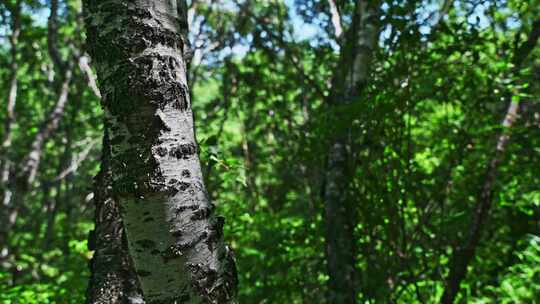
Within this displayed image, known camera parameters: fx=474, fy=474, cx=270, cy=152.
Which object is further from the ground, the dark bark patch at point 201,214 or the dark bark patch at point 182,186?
the dark bark patch at point 182,186

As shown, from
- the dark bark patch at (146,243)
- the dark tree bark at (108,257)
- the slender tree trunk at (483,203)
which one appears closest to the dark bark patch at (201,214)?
the dark bark patch at (146,243)

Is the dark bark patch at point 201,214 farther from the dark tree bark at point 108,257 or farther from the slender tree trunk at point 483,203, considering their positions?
the slender tree trunk at point 483,203

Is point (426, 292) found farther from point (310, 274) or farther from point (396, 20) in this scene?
point (396, 20)

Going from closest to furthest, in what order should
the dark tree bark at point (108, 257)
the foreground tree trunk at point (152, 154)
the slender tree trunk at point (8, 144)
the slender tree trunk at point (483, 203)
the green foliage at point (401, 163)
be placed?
the foreground tree trunk at point (152, 154) < the dark tree bark at point (108, 257) < the green foliage at point (401, 163) < the slender tree trunk at point (483, 203) < the slender tree trunk at point (8, 144)

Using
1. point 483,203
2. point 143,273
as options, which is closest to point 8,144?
point 483,203

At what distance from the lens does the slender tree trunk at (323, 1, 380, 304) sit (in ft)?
11.8

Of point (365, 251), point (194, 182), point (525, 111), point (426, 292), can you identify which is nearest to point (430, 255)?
point (426, 292)

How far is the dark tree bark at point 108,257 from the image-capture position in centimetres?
224

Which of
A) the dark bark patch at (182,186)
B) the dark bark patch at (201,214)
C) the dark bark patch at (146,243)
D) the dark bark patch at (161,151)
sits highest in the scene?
the dark bark patch at (161,151)

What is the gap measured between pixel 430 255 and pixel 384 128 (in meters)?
1.52

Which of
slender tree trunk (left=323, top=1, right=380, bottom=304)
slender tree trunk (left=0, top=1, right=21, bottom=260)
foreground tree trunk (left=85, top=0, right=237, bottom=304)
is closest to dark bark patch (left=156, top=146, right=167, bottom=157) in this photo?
foreground tree trunk (left=85, top=0, right=237, bottom=304)

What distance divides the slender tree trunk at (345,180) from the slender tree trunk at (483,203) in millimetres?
1021

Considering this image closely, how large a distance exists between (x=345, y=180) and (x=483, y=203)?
1.46 meters

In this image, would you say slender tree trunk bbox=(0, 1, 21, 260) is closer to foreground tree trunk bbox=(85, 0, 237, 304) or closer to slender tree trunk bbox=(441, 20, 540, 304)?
slender tree trunk bbox=(441, 20, 540, 304)
